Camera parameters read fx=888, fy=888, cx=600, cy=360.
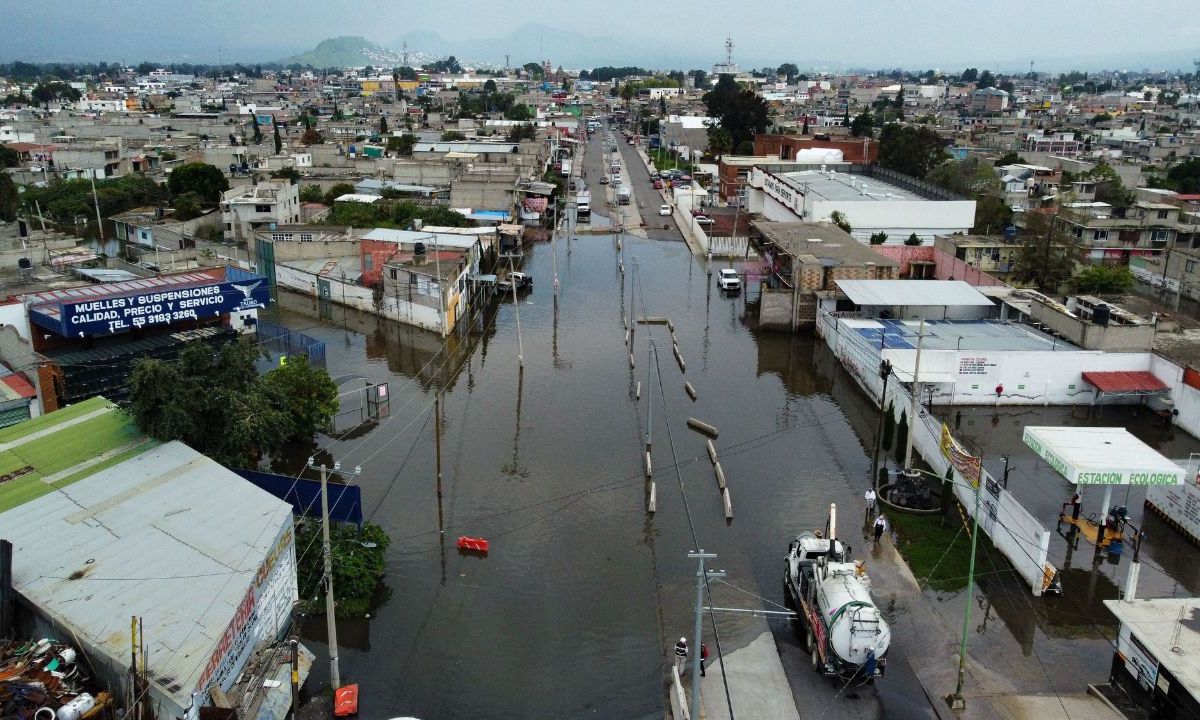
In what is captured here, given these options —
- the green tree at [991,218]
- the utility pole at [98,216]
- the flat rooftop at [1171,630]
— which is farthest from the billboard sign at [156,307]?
the green tree at [991,218]

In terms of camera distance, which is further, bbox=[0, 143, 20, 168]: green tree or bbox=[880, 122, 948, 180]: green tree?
bbox=[880, 122, 948, 180]: green tree

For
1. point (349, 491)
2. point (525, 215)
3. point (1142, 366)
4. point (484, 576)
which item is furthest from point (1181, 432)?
point (525, 215)

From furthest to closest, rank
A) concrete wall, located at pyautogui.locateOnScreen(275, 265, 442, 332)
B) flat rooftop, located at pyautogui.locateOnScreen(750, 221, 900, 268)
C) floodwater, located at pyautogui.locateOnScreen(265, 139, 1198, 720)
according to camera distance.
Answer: flat rooftop, located at pyautogui.locateOnScreen(750, 221, 900, 268)
concrete wall, located at pyautogui.locateOnScreen(275, 265, 442, 332)
floodwater, located at pyautogui.locateOnScreen(265, 139, 1198, 720)

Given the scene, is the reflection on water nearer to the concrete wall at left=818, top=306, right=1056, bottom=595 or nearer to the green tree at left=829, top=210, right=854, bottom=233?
the concrete wall at left=818, top=306, right=1056, bottom=595

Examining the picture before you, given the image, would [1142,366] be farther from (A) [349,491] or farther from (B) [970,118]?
(B) [970,118]

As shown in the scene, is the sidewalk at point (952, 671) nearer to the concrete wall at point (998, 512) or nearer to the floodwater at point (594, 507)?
the floodwater at point (594, 507)

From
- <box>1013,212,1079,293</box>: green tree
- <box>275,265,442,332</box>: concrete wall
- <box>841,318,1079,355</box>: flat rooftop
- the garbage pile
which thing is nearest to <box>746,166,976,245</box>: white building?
<box>1013,212,1079,293</box>: green tree

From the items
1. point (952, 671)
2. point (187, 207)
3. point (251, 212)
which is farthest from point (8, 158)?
point (952, 671)
